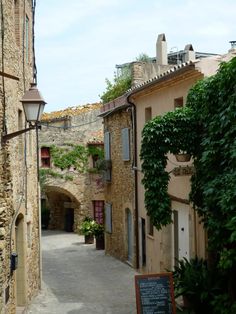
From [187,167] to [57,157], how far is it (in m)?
16.9

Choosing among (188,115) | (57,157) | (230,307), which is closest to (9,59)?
(188,115)

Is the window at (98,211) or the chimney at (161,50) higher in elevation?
the chimney at (161,50)

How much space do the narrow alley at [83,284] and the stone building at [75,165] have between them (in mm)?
4926

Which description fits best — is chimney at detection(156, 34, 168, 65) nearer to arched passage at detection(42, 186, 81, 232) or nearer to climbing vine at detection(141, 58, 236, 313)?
climbing vine at detection(141, 58, 236, 313)

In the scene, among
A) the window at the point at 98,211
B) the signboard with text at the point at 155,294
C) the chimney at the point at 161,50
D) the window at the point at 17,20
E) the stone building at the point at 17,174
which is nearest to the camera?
the signboard with text at the point at 155,294

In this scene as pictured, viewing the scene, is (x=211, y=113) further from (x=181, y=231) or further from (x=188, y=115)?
(x=181, y=231)

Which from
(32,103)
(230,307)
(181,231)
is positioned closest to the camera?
(230,307)

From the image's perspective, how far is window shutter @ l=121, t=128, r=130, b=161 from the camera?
17.4m

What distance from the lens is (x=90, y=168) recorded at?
28062 millimetres

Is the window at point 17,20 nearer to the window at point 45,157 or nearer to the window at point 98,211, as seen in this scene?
the window at point 45,157

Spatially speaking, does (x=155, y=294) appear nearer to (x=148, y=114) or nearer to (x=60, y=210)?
(x=148, y=114)

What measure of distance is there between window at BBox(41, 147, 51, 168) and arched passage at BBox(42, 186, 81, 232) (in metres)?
1.99

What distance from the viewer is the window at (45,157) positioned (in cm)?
2766

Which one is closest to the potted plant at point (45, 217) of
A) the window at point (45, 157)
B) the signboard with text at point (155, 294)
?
the window at point (45, 157)
